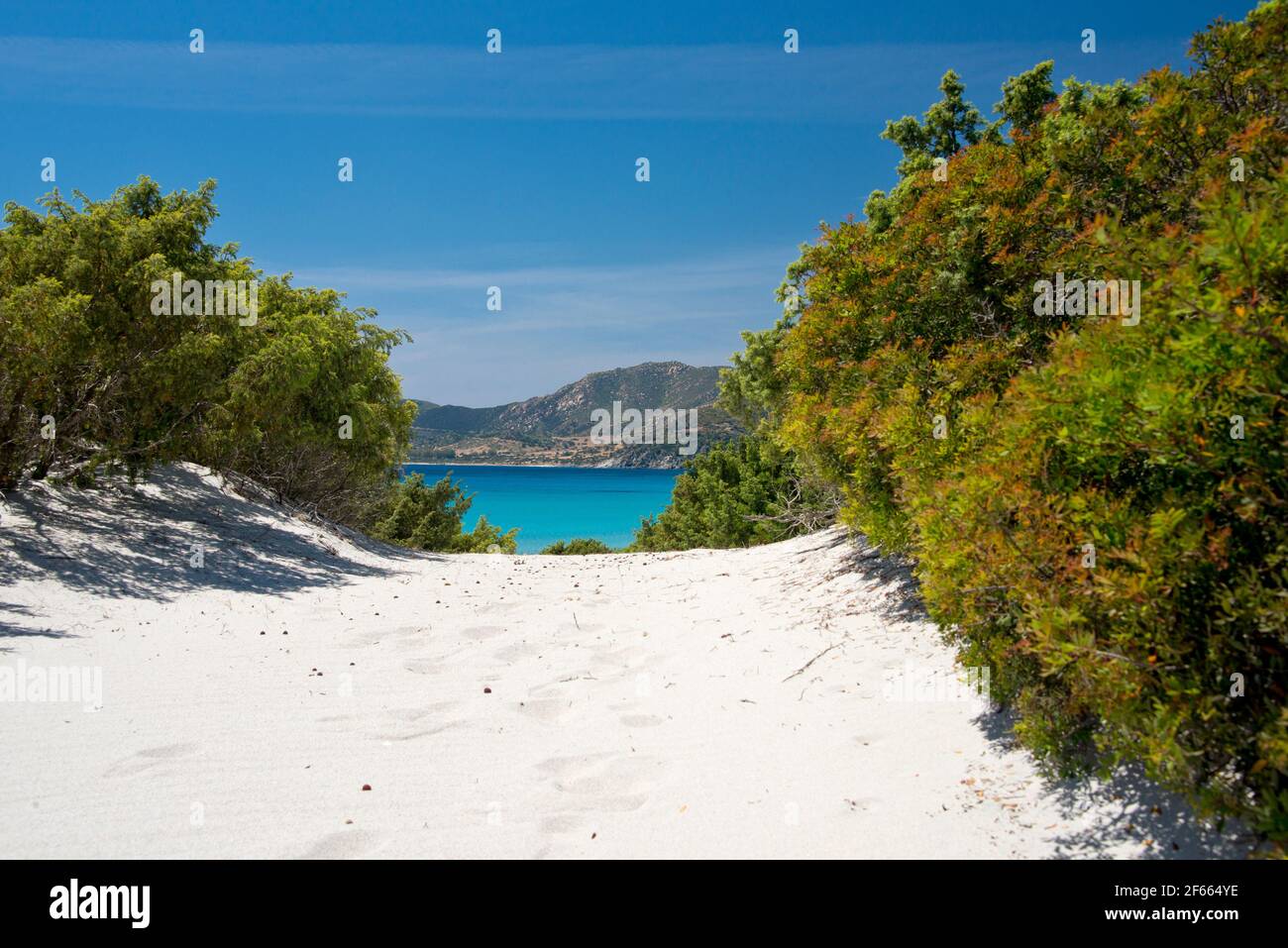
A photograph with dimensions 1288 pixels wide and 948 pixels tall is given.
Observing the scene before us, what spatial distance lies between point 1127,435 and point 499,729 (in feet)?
16.2

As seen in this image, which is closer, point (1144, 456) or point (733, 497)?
point (1144, 456)

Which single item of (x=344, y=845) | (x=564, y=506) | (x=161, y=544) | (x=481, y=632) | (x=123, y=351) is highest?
(x=123, y=351)

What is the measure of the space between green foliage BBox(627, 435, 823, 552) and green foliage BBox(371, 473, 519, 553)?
9.32 meters

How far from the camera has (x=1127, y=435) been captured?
3145mm

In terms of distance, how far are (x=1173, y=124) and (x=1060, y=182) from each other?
98 centimetres

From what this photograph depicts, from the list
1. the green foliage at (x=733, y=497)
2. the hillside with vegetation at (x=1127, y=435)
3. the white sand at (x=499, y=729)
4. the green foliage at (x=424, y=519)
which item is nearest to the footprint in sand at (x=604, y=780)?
the white sand at (x=499, y=729)

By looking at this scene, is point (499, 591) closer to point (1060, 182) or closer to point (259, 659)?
point (259, 659)

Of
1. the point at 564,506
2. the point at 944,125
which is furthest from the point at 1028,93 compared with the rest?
the point at 564,506

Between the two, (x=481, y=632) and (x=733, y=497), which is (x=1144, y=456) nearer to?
(x=481, y=632)

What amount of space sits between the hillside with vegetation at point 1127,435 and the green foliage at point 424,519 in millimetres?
24198

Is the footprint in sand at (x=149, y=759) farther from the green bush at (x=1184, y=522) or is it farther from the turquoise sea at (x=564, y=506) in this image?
the turquoise sea at (x=564, y=506)

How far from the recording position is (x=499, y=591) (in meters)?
12.6

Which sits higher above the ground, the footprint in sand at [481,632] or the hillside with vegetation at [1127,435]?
the hillside with vegetation at [1127,435]

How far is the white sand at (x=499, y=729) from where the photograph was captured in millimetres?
4066
